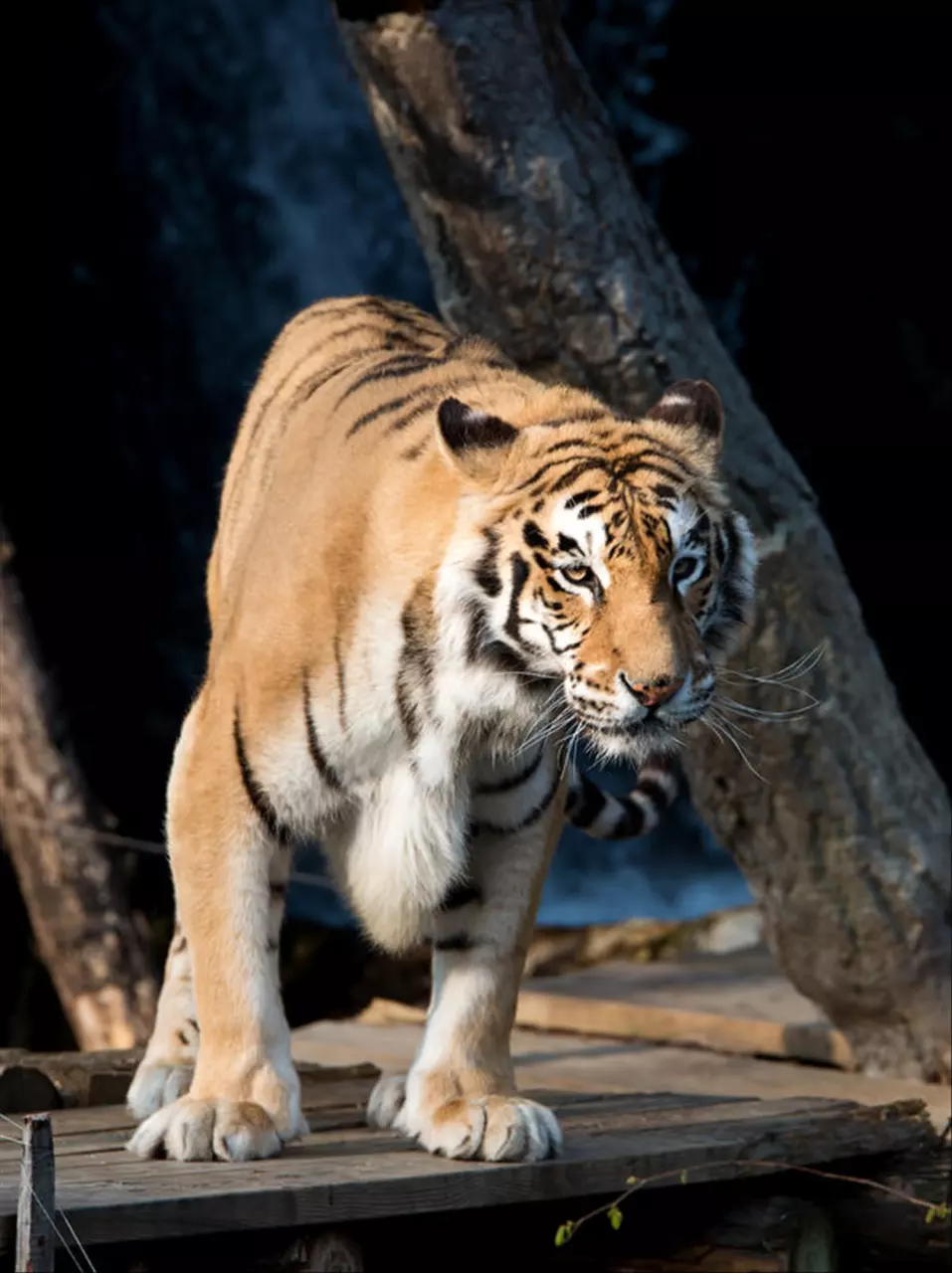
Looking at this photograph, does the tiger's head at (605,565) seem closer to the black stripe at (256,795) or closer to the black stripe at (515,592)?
the black stripe at (515,592)

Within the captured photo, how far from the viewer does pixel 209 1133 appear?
3.04 meters

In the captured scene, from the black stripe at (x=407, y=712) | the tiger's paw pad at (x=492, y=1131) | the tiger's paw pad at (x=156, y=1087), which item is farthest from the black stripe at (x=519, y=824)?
the tiger's paw pad at (x=156, y=1087)

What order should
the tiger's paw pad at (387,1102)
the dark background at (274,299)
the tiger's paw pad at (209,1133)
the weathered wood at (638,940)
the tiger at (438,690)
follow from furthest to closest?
the dark background at (274,299)
the weathered wood at (638,940)
the tiger's paw pad at (387,1102)
the tiger's paw pad at (209,1133)
the tiger at (438,690)

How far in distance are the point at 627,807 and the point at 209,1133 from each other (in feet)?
4.44

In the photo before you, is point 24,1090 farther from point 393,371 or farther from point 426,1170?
point 393,371

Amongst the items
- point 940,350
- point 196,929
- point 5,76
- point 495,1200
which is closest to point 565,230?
point 196,929

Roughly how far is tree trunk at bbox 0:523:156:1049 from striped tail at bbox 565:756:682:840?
310 cm

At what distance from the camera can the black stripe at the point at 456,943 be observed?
3340mm

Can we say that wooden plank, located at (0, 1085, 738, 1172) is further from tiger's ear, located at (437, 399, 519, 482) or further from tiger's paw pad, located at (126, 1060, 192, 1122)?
tiger's ear, located at (437, 399, 519, 482)

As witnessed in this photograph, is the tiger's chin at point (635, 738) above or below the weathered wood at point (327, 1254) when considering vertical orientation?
above

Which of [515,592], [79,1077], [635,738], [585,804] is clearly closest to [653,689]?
[635,738]

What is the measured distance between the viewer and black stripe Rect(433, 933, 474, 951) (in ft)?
11.0

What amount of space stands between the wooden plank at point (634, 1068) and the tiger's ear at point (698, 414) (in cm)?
157

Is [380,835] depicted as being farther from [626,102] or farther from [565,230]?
[626,102]
